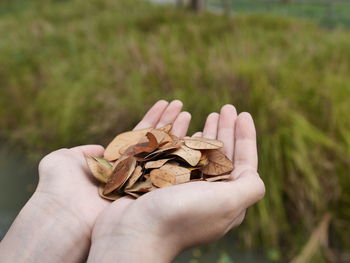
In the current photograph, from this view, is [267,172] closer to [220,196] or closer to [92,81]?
[220,196]

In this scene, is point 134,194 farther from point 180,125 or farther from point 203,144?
point 180,125

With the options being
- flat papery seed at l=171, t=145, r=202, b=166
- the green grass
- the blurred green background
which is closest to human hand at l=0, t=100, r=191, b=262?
flat papery seed at l=171, t=145, r=202, b=166

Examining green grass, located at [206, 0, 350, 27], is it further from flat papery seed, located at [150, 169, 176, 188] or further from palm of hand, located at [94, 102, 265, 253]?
palm of hand, located at [94, 102, 265, 253]

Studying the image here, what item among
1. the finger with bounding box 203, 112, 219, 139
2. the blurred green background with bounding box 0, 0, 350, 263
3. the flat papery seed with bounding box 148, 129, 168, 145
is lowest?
the blurred green background with bounding box 0, 0, 350, 263

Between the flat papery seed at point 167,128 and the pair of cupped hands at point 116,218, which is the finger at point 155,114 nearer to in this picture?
the flat papery seed at point 167,128

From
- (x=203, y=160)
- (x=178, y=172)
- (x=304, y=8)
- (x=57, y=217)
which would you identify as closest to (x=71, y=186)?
(x=57, y=217)

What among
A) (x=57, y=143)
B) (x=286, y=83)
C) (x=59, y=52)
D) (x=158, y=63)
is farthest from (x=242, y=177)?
(x=59, y=52)

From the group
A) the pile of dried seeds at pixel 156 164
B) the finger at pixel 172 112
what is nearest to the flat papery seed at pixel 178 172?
the pile of dried seeds at pixel 156 164
